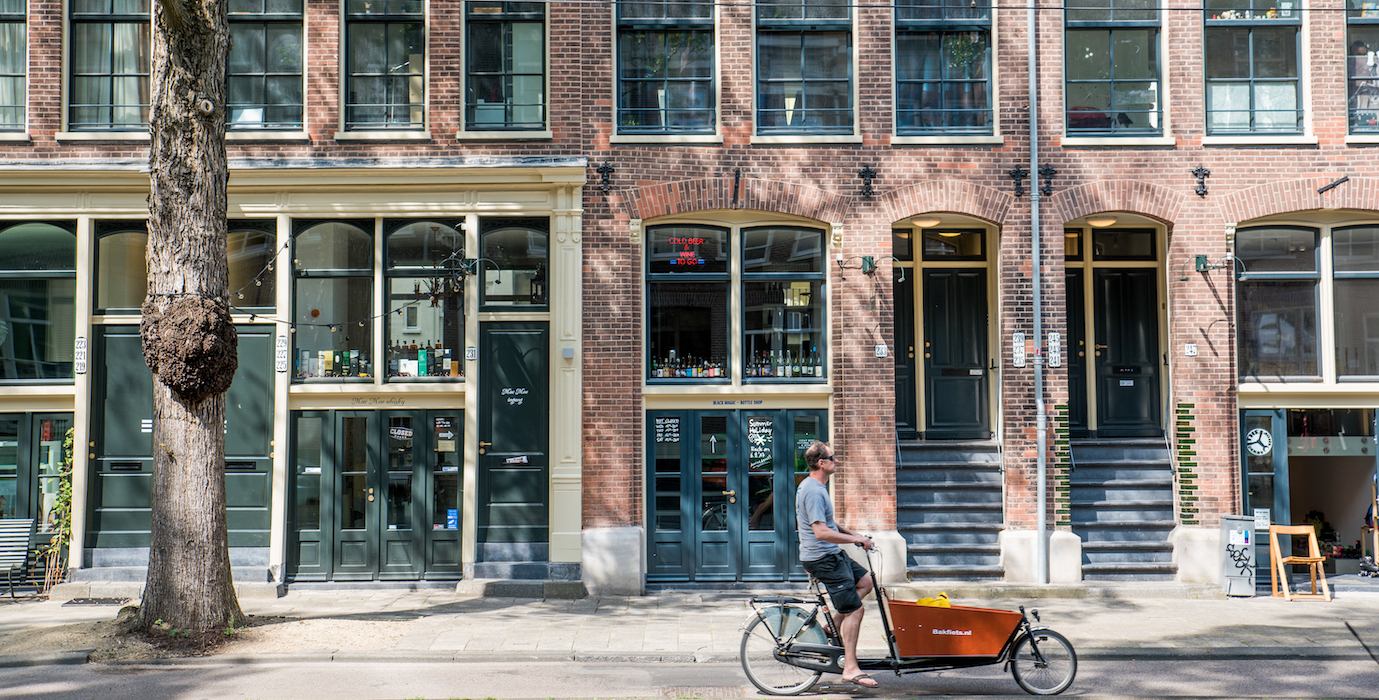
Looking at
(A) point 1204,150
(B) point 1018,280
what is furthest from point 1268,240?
(B) point 1018,280

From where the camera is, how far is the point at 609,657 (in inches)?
400

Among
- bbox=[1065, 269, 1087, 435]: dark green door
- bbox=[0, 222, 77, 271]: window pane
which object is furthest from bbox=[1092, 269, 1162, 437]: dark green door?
bbox=[0, 222, 77, 271]: window pane

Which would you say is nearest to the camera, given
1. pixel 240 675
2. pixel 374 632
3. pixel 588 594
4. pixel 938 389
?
pixel 240 675

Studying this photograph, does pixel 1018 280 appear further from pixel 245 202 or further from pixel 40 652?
pixel 40 652

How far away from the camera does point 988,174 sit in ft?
45.8

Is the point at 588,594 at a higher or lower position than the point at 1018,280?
lower

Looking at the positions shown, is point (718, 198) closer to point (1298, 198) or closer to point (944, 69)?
point (944, 69)

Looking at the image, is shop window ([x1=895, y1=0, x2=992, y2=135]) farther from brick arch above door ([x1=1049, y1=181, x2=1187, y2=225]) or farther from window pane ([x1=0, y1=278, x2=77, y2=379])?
window pane ([x1=0, y1=278, x2=77, y2=379])

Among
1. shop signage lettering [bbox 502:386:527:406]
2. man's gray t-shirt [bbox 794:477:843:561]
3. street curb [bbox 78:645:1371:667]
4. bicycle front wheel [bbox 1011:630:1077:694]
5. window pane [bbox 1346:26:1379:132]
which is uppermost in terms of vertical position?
window pane [bbox 1346:26:1379:132]

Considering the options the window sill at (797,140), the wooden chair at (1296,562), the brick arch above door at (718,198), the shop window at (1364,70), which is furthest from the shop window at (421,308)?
the shop window at (1364,70)

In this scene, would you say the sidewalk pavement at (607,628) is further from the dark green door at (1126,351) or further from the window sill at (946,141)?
the window sill at (946,141)

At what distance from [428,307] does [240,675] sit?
5.58 metres

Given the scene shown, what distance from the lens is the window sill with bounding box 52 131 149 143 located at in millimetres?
13570

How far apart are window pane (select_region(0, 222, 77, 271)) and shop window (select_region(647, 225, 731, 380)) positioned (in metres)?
7.29
